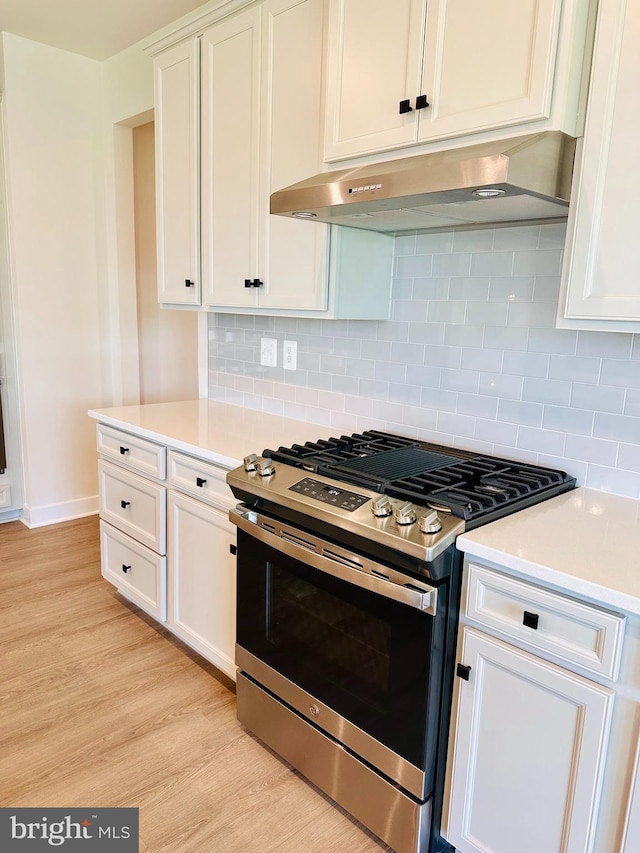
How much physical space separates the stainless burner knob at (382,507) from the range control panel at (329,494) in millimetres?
70

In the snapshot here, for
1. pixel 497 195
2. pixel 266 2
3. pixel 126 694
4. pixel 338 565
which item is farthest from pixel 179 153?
pixel 126 694

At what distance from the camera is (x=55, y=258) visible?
3781 mm

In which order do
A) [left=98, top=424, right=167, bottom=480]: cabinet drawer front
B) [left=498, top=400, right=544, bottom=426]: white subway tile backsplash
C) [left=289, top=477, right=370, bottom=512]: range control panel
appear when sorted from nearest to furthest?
1. [left=289, top=477, right=370, bottom=512]: range control panel
2. [left=498, top=400, right=544, bottom=426]: white subway tile backsplash
3. [left=98, top=424, right=167, bottom=480]: cabinet drawer front

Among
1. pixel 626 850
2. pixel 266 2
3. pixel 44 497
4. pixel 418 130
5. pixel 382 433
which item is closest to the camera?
pixel 626 850

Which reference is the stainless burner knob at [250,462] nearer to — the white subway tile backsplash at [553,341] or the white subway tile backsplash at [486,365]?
the white subway tile backsplash at [486,365]

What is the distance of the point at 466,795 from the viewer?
1511 millimetres

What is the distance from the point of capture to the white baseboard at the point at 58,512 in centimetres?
393

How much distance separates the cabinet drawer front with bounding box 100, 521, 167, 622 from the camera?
2.60m

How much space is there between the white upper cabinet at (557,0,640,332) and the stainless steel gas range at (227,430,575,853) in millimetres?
523

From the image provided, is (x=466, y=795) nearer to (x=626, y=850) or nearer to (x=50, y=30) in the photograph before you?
(x=626, y=850)

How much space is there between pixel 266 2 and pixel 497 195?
133 cm

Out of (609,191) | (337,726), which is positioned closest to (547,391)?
(609,191)

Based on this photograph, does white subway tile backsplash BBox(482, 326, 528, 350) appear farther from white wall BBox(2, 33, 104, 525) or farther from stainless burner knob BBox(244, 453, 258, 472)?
white wall BBox(2, 33, 104, 525)

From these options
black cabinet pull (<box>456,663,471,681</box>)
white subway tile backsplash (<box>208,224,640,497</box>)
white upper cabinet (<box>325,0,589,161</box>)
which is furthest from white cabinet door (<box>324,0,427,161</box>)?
black cabinet pull (<box>456,663,471,681</box>)
